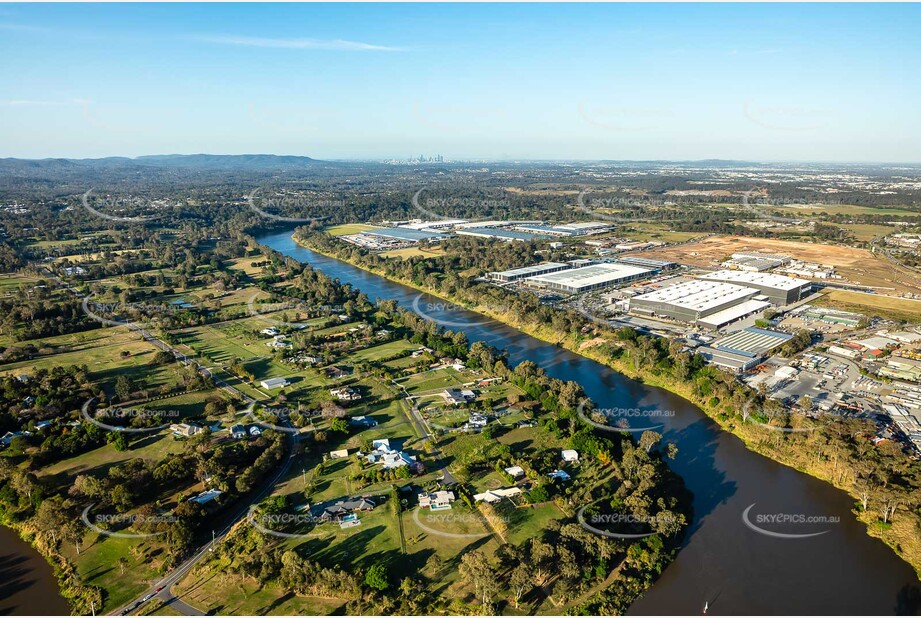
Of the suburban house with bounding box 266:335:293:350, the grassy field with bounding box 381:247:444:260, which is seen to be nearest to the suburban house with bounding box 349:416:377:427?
the suburban house with bounding box 266:335:293:350

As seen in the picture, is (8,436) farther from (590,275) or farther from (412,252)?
(412,252)

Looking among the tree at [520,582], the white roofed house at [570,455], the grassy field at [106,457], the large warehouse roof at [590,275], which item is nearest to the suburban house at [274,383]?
the grassy field at [106,457]

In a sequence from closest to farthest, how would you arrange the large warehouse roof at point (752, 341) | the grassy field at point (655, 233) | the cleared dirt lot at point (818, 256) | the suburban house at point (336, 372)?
the suburban house at point (336, 372)
the large warehouse roof at point (752, 341)
the cleared dirt lot at point (818, 256)
the grassy field at point (655, 233)

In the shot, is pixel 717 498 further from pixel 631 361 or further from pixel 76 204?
pixel 76 204

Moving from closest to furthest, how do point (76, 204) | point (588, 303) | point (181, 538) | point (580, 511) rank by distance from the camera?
point (181, 538) < point (580, 511) < point (588, 303) < point (76, 204)

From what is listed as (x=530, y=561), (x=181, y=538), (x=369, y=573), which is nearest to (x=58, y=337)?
(x=181, y=538)

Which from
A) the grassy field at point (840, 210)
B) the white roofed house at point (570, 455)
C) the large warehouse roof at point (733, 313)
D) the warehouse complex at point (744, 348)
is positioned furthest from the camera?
the grassy field at point (840, 210)

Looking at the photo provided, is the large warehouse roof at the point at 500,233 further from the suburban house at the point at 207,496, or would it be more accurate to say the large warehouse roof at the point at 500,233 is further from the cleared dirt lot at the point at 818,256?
the suburban house at the point at 207,496
